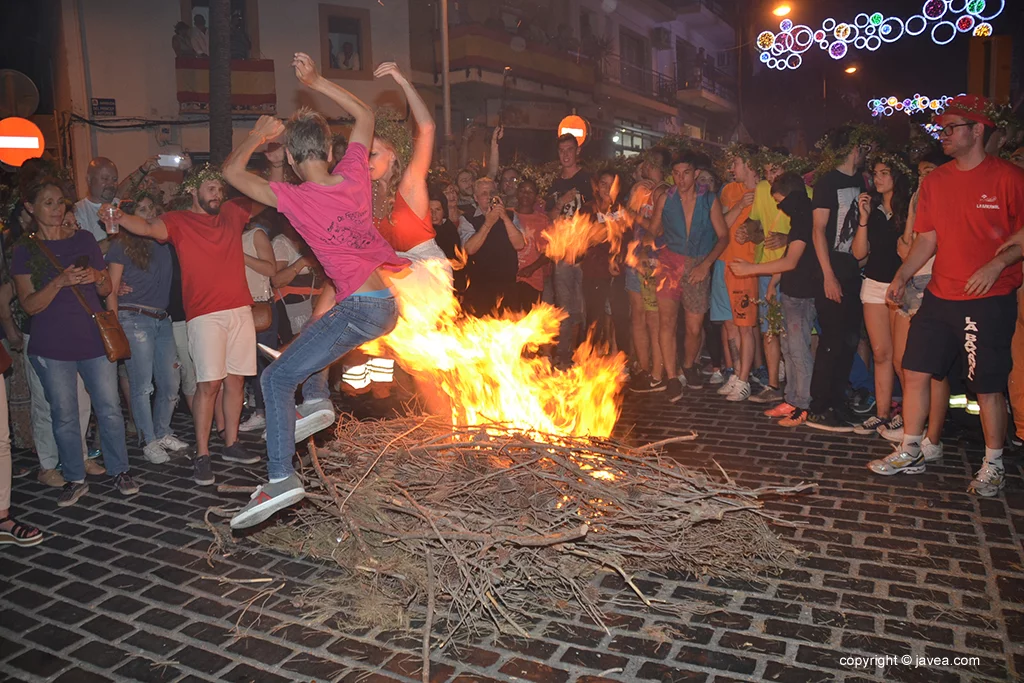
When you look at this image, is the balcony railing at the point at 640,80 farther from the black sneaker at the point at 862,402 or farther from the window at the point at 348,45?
the black sneaker at the point at 862,402

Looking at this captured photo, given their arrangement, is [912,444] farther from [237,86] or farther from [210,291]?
[237,86]

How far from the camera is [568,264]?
9961 mm

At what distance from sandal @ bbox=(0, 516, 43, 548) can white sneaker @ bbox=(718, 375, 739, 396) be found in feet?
22.1

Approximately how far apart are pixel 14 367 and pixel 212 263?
97.9 inches

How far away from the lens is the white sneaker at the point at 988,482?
555 cm

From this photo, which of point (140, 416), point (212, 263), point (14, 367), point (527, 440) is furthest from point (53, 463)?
point (527, 440)

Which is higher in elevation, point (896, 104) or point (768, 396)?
point (896, 104)

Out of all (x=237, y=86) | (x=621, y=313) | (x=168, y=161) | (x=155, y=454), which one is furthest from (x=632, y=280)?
(x=237, y=86)

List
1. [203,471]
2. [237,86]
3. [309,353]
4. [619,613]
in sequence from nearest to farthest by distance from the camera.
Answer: [619,613] → [309,353] → [203,471] → [237,86]

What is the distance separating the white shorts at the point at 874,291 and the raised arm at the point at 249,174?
5.21 metres

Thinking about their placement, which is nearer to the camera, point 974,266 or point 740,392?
point 974,266

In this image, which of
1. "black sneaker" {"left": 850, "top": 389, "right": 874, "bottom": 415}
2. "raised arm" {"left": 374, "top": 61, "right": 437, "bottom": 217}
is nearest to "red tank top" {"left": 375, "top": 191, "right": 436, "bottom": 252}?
"raised arm" {"left": 374, "top": 61, "right": 437, "bottom": 217}

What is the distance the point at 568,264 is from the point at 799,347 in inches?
126

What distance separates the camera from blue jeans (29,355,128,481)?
6125mm
